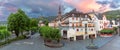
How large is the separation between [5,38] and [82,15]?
21741mm

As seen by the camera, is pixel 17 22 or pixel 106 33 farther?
pixel 106 33

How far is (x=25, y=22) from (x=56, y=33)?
14069mm

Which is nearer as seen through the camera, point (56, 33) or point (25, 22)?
point (56, 33)

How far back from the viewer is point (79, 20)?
5603cm

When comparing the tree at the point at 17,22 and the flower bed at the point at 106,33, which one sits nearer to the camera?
the tree at the point at 17,22

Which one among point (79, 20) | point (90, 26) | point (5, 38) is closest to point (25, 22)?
point (5, 38)

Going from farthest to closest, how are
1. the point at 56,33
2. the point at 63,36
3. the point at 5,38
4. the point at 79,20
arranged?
1. the point at 79,20
2. the point at 63,36
3. the point at 5,38
4. the point at 56,33

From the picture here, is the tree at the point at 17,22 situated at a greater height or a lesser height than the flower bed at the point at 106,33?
greater

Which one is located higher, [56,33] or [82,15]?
[82,15]

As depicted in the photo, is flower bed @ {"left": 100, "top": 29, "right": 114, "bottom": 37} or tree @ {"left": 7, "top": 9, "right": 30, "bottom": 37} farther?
flower bed @ {"left": 100, "top": 29, "right": 114, "bottom": 37}

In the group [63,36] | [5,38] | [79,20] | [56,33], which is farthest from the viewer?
[79,20]

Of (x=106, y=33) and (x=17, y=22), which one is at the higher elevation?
(x=17, y=22)

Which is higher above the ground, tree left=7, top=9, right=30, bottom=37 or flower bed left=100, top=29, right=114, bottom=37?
tree left=7, top=9, right=30, bottom=37

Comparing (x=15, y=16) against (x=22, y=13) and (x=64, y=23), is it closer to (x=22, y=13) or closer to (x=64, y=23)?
(x=22, y=13)
